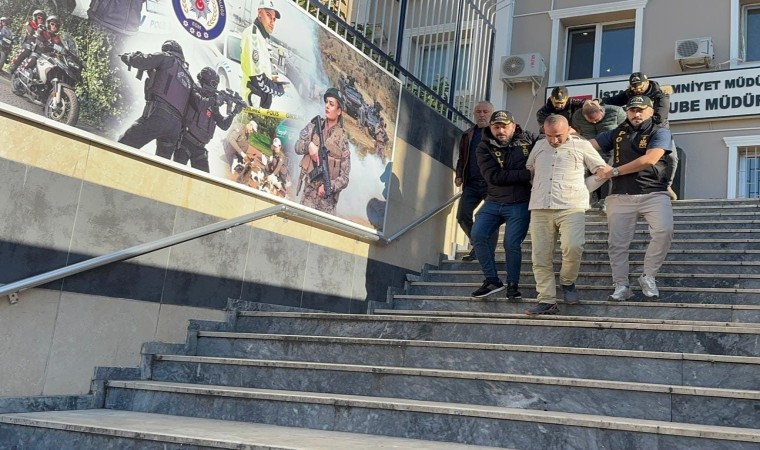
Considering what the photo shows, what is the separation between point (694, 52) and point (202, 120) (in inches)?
307

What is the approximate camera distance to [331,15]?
670 cm

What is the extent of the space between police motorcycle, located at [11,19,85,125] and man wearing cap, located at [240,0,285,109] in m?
1.45

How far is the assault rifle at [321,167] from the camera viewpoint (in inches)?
249

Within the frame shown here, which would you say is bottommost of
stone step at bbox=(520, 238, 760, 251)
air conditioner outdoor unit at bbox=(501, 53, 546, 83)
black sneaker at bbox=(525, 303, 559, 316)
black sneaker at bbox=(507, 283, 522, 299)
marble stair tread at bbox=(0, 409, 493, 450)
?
marble stair tread at bbox=(0, 409, 493, 450)

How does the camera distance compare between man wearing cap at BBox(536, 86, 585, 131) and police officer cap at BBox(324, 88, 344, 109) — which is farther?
man wearing cap at BBox(536, 86, 585, 131)

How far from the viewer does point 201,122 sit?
17.3 feet

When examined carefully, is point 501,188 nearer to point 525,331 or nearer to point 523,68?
point 525,331

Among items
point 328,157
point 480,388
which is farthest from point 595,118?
point 480,388

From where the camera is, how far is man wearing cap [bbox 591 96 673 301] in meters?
5.38

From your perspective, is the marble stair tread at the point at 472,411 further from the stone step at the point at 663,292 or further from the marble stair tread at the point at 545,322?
the stone step at the point at 663,292

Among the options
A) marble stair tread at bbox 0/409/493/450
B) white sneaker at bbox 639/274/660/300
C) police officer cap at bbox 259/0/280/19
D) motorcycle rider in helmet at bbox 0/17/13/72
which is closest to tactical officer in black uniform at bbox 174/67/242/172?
police officer cap at bbox 259/0/280/19

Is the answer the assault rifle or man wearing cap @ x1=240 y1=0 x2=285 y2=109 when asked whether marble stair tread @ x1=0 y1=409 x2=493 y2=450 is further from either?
the assault rifle

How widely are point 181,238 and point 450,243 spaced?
396 centimetres

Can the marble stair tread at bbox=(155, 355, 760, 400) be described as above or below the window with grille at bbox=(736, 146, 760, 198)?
below
